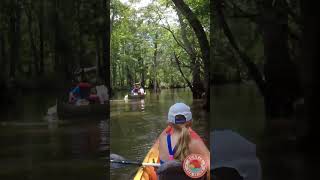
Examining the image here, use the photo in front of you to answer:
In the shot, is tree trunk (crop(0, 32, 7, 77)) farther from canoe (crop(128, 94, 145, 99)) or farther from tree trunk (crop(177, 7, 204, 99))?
tree trunk (crop(177, 7, 204, 99))

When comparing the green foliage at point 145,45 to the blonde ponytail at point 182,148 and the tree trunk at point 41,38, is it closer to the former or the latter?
the tree trunk at point 41,38

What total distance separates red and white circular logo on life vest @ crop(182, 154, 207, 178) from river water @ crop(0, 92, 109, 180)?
900 millimetres

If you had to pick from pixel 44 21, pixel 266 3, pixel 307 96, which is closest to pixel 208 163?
pixel 307 96

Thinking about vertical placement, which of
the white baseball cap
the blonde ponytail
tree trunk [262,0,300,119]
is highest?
tree trunk [262,0,300,119]


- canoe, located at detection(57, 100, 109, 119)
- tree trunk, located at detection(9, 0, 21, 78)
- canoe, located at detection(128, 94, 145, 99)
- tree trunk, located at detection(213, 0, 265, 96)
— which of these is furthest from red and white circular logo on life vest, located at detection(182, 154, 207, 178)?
tree trunk, located at detection(9, 0, 21, 78)

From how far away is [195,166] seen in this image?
4.50 m

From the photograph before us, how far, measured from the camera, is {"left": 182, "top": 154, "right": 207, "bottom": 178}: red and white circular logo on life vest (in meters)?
4.48

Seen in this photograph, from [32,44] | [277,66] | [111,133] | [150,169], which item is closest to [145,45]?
[111,133]

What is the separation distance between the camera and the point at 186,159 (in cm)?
454

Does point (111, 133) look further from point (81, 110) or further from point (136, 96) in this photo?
point (136, 96)

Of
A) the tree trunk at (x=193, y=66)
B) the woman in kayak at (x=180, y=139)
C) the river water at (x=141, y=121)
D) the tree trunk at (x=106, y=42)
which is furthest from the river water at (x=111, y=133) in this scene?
the tree trunk at (x=106, y=42)

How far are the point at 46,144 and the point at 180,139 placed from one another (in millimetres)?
1517

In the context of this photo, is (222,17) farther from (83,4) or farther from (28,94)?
(28,94)

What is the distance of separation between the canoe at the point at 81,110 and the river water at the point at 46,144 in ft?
0.21
